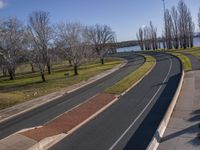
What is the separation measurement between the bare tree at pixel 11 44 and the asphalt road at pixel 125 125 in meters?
26.1

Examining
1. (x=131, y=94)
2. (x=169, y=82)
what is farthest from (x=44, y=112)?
(x=169, y=82)

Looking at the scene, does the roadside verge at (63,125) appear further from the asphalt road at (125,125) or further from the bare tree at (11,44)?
the bare tree at (11,44)

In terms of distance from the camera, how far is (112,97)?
21.8 meters

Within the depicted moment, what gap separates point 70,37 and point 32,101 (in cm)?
2128

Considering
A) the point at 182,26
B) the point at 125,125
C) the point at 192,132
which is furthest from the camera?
the point at 182,26

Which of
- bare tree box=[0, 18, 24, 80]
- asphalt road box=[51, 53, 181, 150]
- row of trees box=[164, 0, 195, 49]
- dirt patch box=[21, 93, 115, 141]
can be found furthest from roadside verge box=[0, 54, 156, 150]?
row of trees box=[164, 0, 195, 49]

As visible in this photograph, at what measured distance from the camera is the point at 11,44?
44031mm

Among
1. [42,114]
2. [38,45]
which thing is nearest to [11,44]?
[38,45]

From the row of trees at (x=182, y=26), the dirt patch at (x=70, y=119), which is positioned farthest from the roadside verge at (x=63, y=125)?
the row of trees at (x=182, y=26)

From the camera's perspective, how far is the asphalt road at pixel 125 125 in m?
12.1

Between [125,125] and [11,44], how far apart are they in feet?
113

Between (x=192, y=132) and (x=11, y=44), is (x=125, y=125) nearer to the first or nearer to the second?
(x=192, y=132)

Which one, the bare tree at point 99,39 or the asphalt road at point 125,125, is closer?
the asphalt road at point 125,125

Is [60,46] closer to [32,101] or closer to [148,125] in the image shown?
[32,101]
